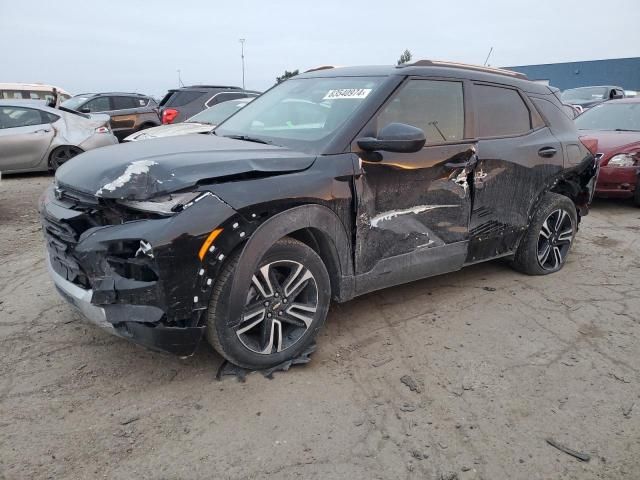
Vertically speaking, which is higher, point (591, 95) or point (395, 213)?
point (591, 95)

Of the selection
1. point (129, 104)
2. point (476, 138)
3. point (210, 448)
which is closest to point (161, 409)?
point (210, 448)

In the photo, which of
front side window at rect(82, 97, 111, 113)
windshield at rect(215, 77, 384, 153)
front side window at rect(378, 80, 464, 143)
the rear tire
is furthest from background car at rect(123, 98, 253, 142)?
front side window at rect(82, 97, 111, 113)

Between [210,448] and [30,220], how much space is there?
17.8 feet

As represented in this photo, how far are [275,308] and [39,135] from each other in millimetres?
8214

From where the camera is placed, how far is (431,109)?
3562 millimetres

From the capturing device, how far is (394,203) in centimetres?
326

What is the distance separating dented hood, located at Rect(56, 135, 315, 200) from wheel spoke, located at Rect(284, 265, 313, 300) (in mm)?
Answer: 605

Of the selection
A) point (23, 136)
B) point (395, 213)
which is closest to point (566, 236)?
point (395, 213)

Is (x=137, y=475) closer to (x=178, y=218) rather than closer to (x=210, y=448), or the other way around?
(x=210, y=448)

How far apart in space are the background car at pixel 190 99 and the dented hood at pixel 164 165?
8.09m

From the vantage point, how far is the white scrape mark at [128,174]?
8.18ft

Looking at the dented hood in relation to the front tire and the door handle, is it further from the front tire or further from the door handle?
the door handle

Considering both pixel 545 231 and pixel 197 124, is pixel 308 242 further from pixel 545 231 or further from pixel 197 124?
pixel 197 124

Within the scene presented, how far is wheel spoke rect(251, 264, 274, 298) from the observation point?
9.00 feet
